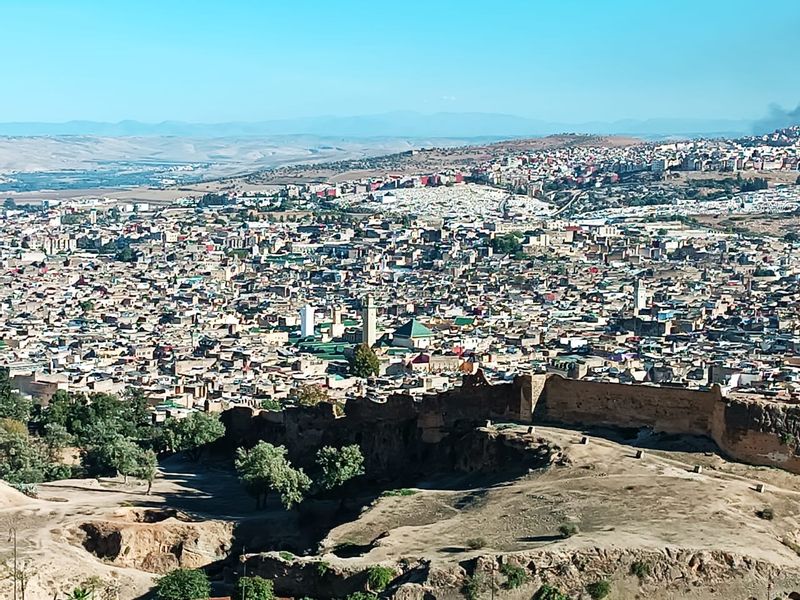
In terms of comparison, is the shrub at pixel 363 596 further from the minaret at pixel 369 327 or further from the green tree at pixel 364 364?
the minaret at pixel 369 327

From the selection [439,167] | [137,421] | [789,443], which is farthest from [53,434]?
[439,167]

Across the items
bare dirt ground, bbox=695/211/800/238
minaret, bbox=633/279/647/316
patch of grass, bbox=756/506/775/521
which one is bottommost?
bare dirt ground, bbox=695/211/800/238

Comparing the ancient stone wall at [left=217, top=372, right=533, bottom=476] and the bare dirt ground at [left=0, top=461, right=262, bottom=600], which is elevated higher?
the ancient stone wall at [left=217, top=372, right=533, bottom=476]

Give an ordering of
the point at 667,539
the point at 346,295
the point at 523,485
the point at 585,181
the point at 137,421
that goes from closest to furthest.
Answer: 1. the point at 667,539
2. the point at 523,485
3. the point at 137,421
4. the point at 346,295
5. the point at 585,181

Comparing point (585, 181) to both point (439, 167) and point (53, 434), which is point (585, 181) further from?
point (53, 434)

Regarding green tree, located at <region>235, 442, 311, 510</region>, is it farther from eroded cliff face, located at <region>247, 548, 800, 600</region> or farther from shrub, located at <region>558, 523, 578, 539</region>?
eroded cliff face, located at <region>247, 548, 800, 600</region>

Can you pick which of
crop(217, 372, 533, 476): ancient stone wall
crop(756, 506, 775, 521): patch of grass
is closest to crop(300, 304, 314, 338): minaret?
crop(217, 372, 533, 476): ancient stone wall
